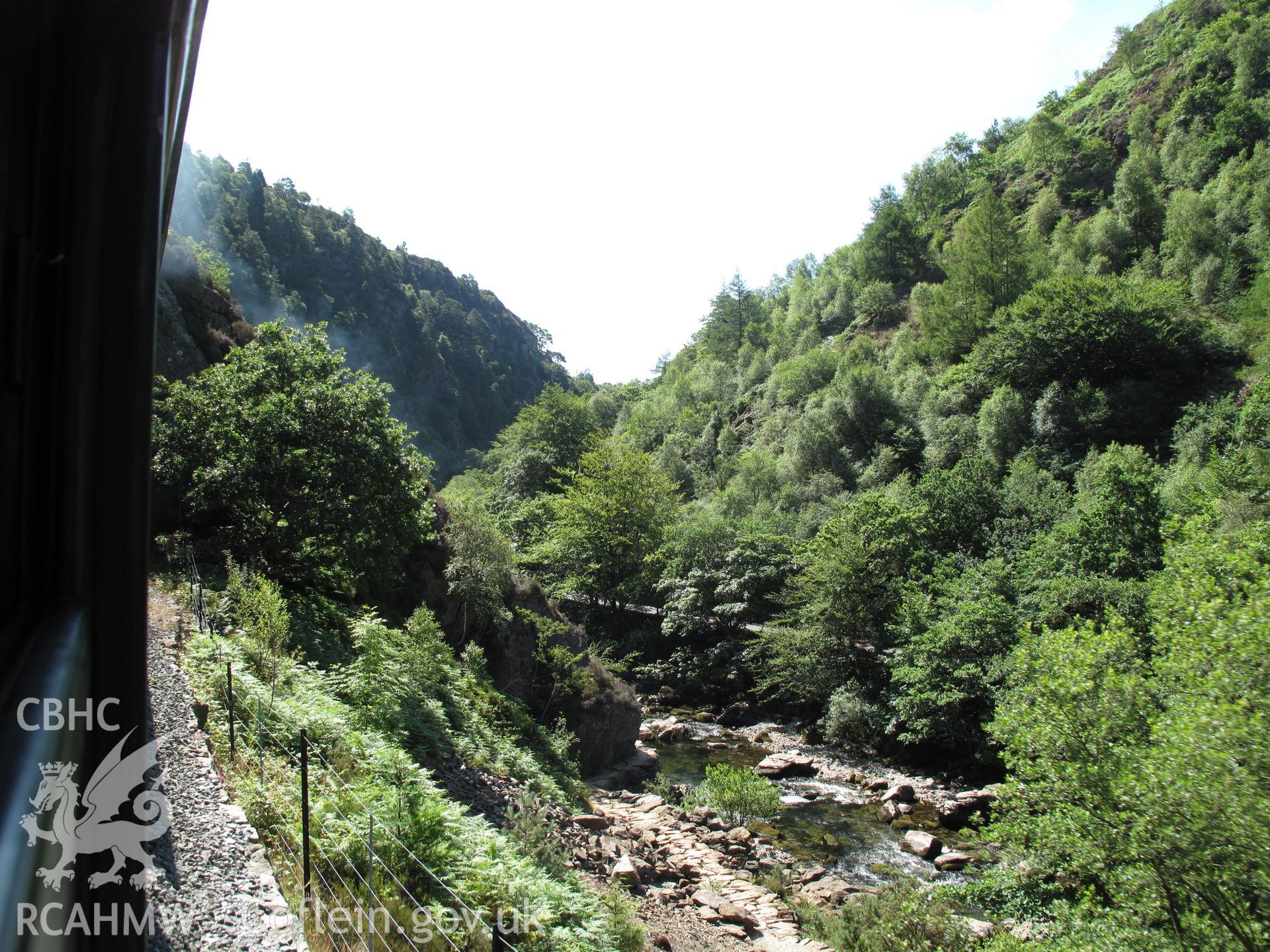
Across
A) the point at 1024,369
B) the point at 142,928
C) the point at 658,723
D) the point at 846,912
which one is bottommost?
the point at 846,912

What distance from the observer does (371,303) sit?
10162 cm

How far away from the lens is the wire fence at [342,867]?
18.7 feet

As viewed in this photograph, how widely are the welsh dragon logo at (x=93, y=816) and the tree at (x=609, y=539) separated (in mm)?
32795

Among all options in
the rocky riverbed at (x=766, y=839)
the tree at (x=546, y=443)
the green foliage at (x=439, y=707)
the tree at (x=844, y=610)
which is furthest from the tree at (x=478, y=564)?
the tree at (x=546, y=443)

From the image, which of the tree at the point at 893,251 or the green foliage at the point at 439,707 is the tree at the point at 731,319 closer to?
the tree at the point at 893,251

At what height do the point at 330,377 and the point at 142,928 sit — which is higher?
the point at 330,377

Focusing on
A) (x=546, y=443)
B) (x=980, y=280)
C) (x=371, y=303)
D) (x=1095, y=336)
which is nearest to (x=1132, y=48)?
(x=980, y=280)

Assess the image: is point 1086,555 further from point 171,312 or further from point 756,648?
point 171,312

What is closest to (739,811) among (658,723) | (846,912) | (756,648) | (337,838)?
(846,912)

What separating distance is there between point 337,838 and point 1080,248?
6108cm

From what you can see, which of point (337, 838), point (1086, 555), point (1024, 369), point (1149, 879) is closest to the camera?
point (337, 838)

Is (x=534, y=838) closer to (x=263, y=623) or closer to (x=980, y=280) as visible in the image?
(x=263, y=623)

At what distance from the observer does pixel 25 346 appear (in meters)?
1.44

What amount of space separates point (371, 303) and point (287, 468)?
9437 centimetres
